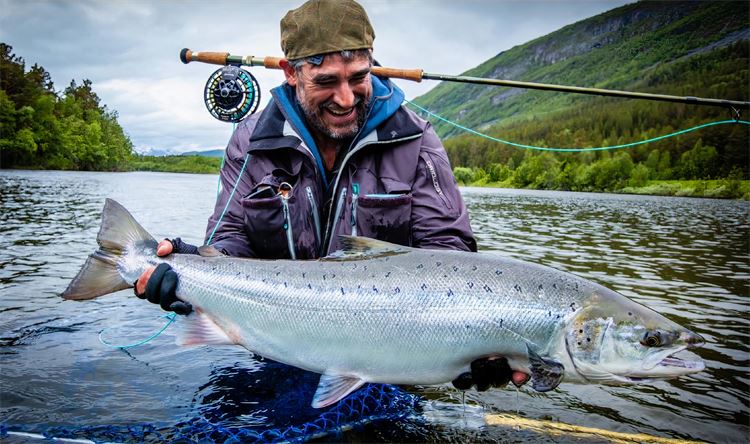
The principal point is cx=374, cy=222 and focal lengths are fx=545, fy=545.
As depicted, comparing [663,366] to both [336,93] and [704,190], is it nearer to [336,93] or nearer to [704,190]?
[336,93]

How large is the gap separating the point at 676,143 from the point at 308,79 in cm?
11642

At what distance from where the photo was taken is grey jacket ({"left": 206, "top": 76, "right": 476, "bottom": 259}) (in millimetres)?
3951

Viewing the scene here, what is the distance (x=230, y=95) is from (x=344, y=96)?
5.03 ft

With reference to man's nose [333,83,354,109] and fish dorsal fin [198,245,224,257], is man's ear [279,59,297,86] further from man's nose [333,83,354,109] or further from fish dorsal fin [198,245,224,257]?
fish dorsal fin [198,245,224,257]

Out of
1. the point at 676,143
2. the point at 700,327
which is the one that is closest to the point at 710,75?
the point at 676,143

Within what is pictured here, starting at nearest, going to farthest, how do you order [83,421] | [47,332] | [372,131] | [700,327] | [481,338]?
1. [481,338]
2. [83,421]
3. [372,131]
4. [47,332]
5. [700,327]

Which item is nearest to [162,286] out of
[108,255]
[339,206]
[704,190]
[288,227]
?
[108,255]

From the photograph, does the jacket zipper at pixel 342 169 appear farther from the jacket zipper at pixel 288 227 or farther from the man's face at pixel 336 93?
the jacket zipper at pixel 288 227

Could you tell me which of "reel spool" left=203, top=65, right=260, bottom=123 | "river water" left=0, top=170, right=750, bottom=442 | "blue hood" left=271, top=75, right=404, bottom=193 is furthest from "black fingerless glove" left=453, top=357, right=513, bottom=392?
"reel spool" left=203, top=65, right=260, bottom=123

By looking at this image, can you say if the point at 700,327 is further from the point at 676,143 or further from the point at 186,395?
the point at 676,143

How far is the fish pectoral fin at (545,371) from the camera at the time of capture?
110 inches

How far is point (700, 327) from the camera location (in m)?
7.10

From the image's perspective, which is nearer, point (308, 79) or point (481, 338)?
point (481, 338)

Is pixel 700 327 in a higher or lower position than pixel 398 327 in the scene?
lower
